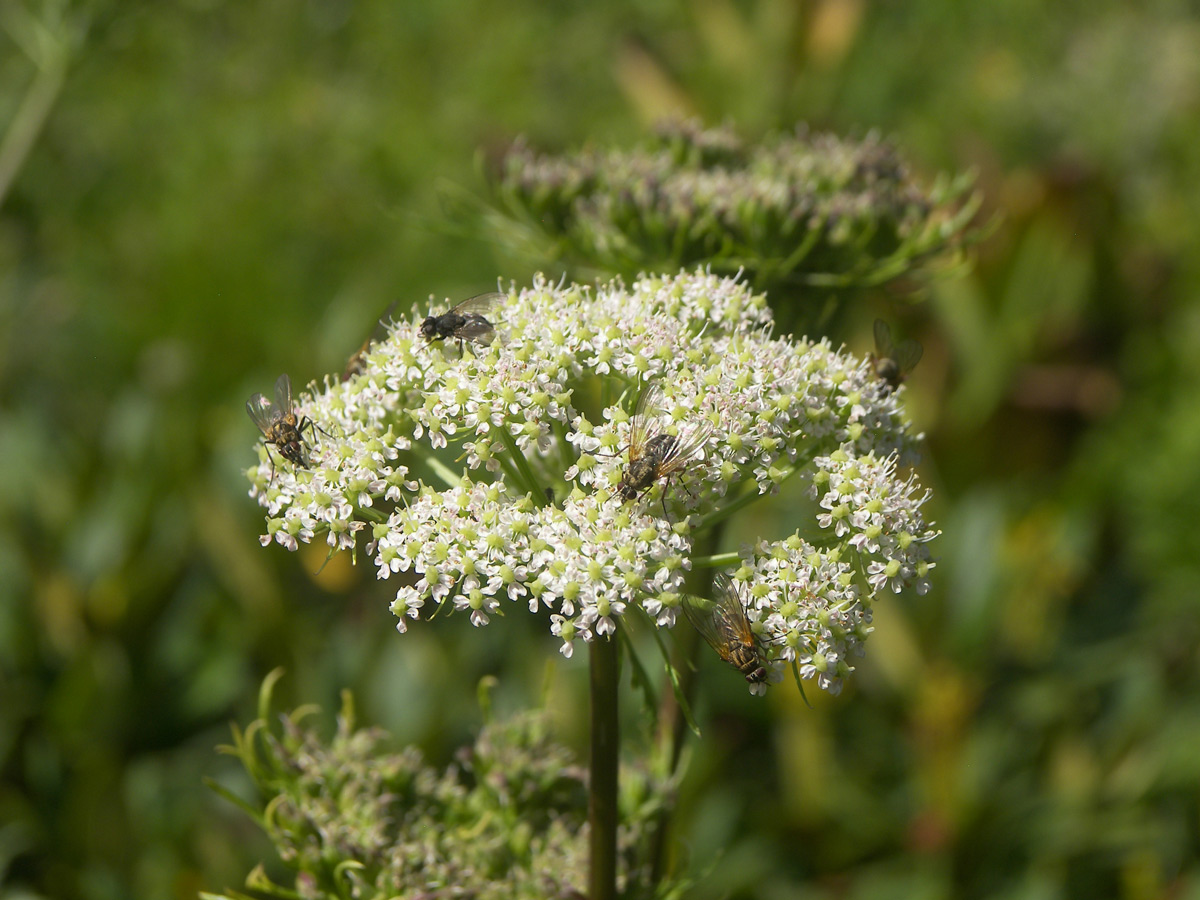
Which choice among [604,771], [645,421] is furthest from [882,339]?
[604,771]

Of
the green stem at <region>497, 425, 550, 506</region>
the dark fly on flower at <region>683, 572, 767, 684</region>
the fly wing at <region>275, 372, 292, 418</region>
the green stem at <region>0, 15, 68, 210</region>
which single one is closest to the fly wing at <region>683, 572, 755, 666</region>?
the dark fly on flower at <region>683, 572, 767, 684</region>

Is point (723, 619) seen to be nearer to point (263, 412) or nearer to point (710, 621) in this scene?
point (710, 621)

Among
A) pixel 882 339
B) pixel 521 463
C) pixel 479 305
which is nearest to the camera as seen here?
pixel 521 463

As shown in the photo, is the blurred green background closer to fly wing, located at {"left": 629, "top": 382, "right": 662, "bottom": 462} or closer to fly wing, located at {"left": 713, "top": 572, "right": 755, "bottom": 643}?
fly wing, located at {"left": 713, "top": 572, "right": 755, "bottom": 643}

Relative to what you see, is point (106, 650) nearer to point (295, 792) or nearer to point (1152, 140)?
point (295, 792)

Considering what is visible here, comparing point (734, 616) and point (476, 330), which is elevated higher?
point (476, 330)

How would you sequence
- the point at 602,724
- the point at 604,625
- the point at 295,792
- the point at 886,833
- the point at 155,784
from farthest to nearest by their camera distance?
1. the point at 886,833
2. the point at 155,784
3. the point at 295,792
4. the point at 602,724
5. the point at 604,625

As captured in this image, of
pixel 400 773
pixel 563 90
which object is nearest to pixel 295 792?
pixel 400 773
